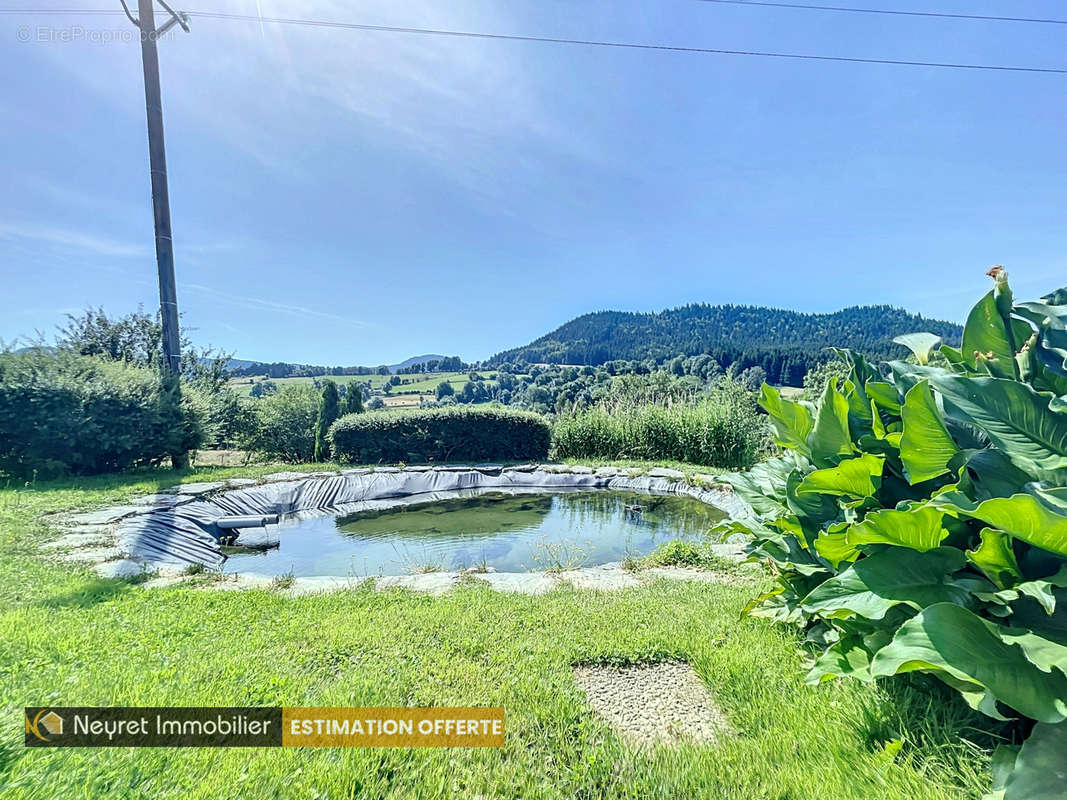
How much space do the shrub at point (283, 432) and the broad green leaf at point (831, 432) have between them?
12062mm

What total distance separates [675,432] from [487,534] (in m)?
5.70

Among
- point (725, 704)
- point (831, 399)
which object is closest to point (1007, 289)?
point (831, 399)

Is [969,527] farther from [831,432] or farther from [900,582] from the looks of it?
[831,432]

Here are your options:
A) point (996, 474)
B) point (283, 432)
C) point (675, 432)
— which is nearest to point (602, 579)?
point (996, 474)

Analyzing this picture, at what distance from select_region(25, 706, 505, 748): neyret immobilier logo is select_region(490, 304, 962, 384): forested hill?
4597 cm

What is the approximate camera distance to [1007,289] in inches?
45.4

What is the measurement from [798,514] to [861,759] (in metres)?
0.63

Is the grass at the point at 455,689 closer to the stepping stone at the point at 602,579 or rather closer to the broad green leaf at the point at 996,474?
the stepping stone at the point at 602,579

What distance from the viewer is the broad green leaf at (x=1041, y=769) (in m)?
0.73

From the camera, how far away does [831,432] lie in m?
1.34

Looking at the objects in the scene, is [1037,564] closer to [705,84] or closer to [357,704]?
[357,704]

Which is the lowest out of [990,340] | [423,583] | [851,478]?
[423,583]

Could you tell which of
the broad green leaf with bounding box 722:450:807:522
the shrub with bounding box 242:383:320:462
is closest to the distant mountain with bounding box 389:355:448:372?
the shrub with bounding box 242:383:320:462

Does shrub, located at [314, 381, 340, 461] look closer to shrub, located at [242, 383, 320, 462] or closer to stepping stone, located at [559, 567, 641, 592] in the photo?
shrub, located at [242, 383, 320, 462]
